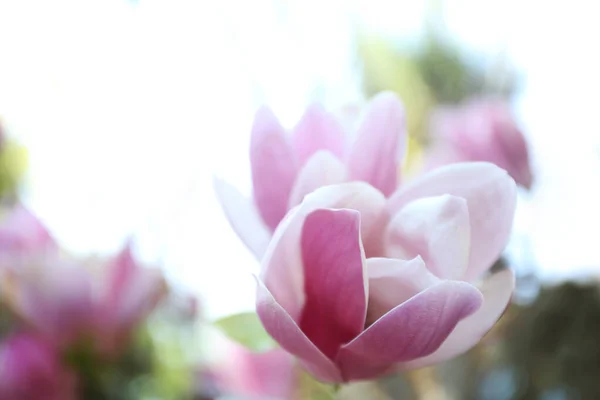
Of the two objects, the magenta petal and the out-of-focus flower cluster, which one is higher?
the magenta petal

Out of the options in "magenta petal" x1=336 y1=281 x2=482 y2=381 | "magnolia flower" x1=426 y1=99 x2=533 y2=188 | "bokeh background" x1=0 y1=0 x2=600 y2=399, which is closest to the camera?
"magenta petal" x1=336 y1=281 x2=482 y2=381

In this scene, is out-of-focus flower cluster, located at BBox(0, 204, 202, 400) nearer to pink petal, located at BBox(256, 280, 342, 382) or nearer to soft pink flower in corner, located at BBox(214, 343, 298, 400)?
soft pink flower in corner, located at BBox(214, 343, 298, 400)

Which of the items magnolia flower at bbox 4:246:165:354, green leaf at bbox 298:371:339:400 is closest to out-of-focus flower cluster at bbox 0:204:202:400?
magnolia flower at bbox 4:246:165:354

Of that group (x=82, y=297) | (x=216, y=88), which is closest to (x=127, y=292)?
(x=82, y=297)

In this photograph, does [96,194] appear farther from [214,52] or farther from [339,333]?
[339,333]

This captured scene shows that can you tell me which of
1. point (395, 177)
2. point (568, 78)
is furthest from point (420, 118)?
point (395, 177)

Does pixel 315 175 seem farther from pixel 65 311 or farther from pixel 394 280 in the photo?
pixel 65 311

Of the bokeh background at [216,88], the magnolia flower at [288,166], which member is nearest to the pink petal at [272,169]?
the magnolia flower at [288,166]

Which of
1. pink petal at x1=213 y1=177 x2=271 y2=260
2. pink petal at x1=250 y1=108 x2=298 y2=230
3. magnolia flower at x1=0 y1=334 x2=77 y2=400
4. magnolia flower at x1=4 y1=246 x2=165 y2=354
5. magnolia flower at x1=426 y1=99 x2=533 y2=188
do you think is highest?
pink petal at x1=250 y1=108 x2=298 y2=230
